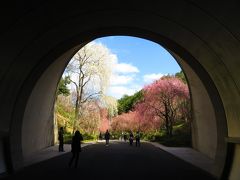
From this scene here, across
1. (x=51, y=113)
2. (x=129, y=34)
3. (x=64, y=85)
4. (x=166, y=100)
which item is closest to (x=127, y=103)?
(x=64, y=85)

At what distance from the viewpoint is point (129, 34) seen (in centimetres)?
1931

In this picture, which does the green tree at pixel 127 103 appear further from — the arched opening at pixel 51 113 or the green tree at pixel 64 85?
the arched opening at pixel 51 113

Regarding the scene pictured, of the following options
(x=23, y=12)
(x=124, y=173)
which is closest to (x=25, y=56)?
(x=23, y=12)

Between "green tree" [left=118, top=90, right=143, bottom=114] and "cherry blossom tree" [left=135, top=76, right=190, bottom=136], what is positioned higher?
"green tree" [left=118, top=90, right=143, bottom=114]

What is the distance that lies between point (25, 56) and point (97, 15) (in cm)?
289

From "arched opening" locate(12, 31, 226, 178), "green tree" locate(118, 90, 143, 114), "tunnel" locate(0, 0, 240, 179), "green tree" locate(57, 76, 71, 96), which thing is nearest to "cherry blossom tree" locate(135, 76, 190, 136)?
"green tree" locate(57, 76, 71, 96)

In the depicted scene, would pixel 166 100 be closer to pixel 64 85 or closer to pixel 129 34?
pixel 64 85

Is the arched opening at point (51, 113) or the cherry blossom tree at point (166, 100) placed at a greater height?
the cherry blossom tree at point (166, 100)

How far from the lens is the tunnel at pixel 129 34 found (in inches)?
458

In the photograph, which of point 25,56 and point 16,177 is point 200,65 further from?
point 16,177

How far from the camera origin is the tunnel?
11625 millimetres

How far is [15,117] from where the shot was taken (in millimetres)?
16406

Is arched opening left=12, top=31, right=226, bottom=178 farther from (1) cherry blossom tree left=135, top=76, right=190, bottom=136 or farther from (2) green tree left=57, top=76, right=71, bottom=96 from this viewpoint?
(2) green tree left=57, top=76, right=71, bottom=96

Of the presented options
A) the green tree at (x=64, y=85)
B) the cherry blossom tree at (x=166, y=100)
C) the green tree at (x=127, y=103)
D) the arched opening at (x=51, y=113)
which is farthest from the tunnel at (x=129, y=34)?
the green tree at (x=127, y=103)
